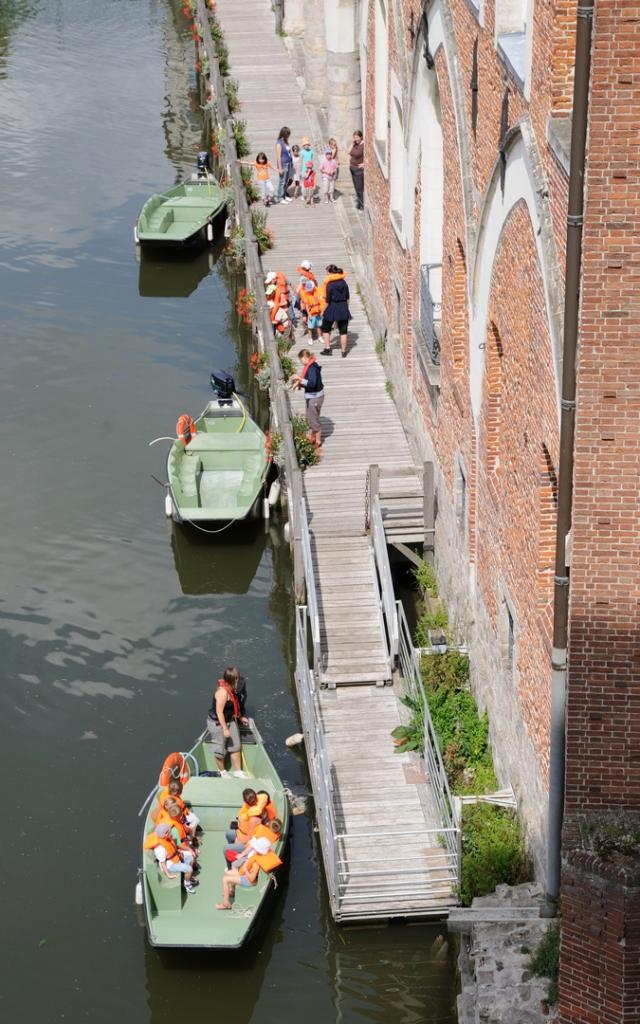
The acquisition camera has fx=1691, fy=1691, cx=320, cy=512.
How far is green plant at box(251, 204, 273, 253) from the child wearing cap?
183cm

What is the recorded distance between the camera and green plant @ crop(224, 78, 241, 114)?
50688mm

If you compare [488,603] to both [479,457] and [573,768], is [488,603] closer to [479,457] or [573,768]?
[479,457]

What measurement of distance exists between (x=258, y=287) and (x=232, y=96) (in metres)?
15.4

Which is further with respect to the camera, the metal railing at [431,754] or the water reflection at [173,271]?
the water reflection at [173,271]

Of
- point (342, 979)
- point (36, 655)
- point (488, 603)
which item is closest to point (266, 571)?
point (36, 655)

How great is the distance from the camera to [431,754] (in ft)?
75.3

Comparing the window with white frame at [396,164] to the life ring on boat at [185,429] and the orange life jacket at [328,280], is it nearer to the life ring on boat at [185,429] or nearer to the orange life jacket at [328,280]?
the orange life jacket at [328,280]

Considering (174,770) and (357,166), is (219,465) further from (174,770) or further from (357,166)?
(357,166)

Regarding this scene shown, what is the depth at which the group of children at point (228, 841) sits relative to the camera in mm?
21641

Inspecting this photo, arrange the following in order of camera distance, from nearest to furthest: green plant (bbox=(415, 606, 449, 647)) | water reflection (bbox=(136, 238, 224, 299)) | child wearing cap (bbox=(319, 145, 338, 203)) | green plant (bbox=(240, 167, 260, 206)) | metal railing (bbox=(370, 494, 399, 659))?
metal railing (bbox=(370, 494, 399, 659)), green plant (bbox=(415, 606, 449, 647)), child wearing cap (bbox=(319, 145, 338, 203)), green plant (bbox=(240, 167, 260, 206)), water reflection (bbox=(136, 238, 224, 299))

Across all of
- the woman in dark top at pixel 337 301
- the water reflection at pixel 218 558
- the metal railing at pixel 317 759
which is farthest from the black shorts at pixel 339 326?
the metal railing at pixel 317 759

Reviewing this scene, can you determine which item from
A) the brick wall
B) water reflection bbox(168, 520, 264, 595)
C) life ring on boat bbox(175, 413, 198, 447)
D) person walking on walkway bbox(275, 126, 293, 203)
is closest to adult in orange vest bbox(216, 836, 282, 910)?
the brick wall

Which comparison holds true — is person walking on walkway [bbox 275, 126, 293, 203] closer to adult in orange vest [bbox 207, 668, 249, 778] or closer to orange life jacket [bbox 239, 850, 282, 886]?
adult in orange vest [bbox 207, 668, 249, 778]

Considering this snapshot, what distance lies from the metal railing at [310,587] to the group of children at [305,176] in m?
16.1
